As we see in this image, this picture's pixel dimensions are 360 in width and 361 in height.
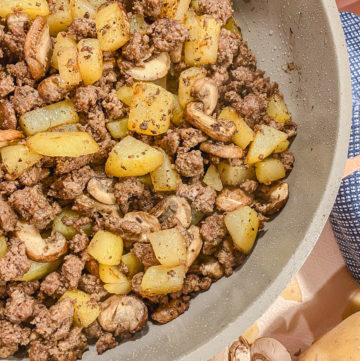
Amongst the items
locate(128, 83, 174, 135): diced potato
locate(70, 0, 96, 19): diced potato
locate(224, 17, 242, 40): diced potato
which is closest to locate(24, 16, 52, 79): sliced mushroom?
locate(70, 0, 96, 19): diced potato

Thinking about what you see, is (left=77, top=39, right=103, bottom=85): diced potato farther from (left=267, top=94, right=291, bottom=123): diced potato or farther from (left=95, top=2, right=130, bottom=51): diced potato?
(left=267, top=94, right=291, bottom=123): diced potato

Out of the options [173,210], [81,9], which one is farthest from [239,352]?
[81,9]

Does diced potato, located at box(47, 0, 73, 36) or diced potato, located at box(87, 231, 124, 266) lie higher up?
diced potato, located at box(47, 0, 73, 36)

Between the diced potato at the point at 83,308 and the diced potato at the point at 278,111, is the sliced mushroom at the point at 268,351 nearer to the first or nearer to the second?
the diced potato at the point at 83,308

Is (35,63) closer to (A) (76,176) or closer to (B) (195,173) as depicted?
(A) (76,176)

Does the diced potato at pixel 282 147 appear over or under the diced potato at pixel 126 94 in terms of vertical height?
under

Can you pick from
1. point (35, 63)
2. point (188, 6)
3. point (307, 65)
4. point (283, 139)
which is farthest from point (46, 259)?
point (307, 65)

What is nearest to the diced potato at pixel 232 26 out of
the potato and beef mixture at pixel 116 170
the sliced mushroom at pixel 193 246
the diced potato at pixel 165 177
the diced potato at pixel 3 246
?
the potato and beef mixture at pixel 116 170
